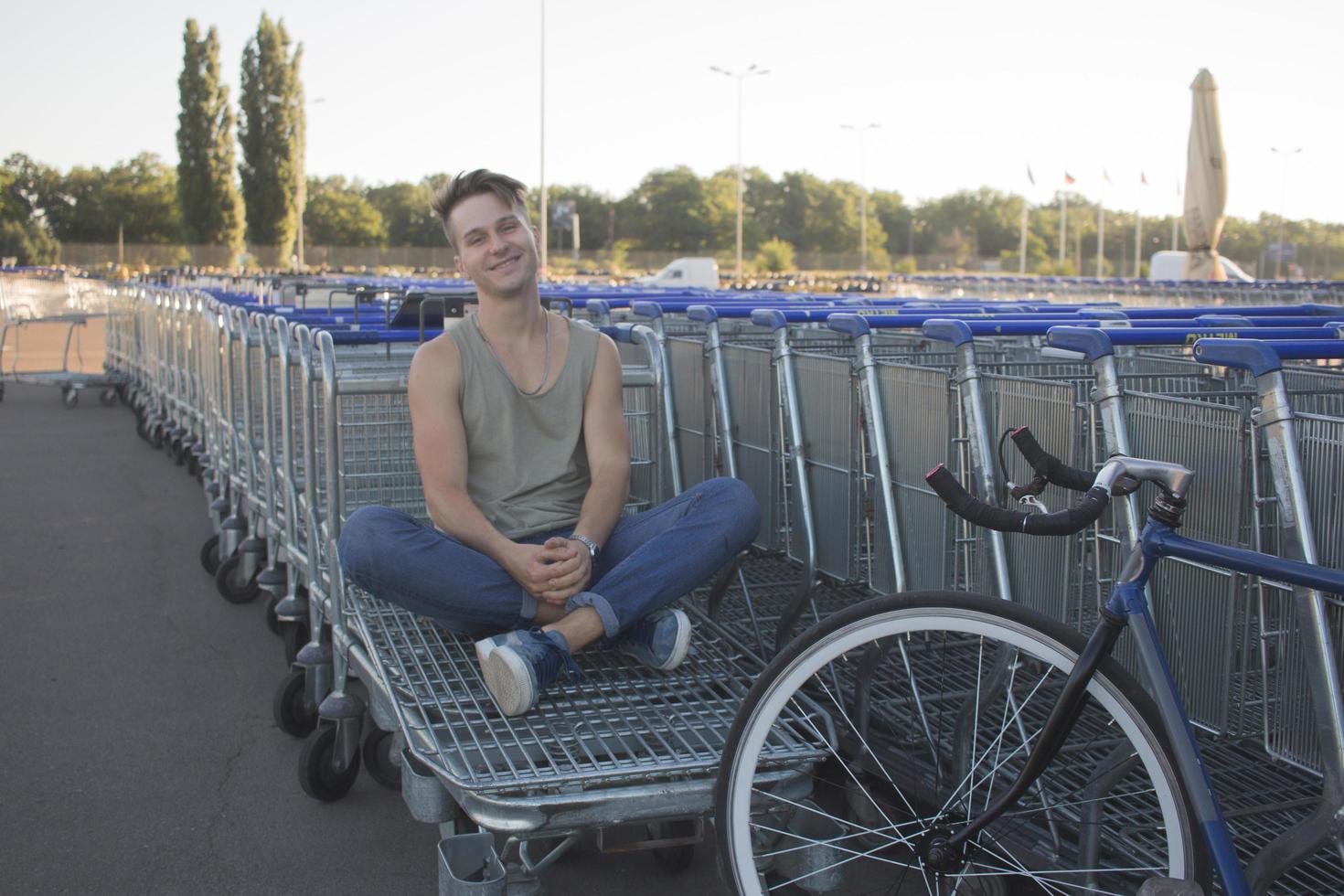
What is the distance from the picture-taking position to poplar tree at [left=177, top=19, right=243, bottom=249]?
200ft

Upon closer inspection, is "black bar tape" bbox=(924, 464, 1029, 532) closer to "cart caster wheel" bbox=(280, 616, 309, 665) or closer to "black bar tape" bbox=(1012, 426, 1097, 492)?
"black bar tape" bbox=(1012, 426, 1097, 492)

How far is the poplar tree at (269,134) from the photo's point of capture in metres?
62.6

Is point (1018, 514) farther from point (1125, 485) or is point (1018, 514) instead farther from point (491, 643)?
point (491, 643)

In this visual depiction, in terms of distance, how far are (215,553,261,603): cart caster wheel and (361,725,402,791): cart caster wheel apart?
242cm

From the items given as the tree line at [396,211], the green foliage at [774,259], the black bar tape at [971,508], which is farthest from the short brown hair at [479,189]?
the green foliage at [774,259]

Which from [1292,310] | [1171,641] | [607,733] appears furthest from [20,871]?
[1292,310]

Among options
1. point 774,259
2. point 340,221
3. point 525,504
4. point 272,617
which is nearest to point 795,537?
point 525,504

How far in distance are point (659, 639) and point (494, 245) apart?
4.03ft

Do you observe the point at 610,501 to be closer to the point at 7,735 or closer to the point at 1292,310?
the point at 7,735

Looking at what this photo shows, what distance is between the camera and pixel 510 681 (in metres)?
3.02

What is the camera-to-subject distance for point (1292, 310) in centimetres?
509

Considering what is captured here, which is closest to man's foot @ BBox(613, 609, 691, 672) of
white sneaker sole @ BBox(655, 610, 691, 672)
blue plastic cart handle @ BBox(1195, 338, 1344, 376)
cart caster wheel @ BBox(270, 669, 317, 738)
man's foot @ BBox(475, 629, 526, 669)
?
white sneaker sole @ BBox(655, 610, 691, 672)

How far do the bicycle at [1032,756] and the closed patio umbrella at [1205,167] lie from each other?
10512 mm

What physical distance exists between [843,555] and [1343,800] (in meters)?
2.13
